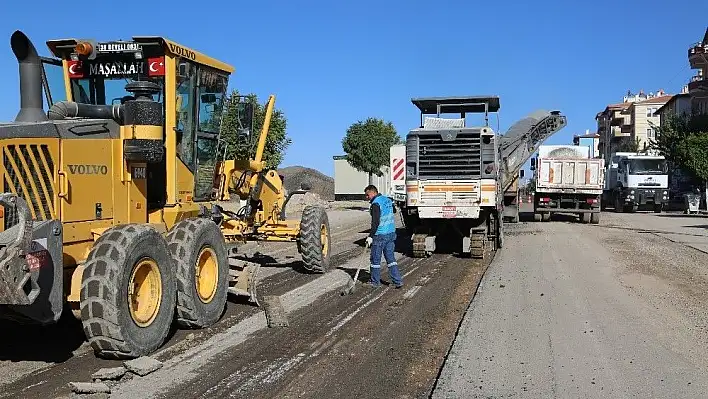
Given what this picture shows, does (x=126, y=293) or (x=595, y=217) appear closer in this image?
(x=126, y=293)

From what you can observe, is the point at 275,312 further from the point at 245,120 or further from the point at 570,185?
the point at 570,185

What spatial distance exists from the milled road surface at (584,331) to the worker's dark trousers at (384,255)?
4.68 feet

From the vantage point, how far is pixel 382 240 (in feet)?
37.2

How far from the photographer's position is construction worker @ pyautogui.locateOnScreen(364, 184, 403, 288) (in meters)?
11.2

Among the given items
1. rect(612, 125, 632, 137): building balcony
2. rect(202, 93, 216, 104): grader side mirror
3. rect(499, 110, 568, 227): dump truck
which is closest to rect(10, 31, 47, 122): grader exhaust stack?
rect(202, 93, 216, 104): grader side mirror

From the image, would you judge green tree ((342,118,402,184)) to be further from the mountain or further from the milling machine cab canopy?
the milling machine cab canopy

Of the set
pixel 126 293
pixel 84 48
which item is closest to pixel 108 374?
pixel 126 293

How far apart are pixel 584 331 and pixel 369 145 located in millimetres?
37431

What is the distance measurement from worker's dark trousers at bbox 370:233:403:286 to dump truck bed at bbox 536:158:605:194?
1656 centimetres

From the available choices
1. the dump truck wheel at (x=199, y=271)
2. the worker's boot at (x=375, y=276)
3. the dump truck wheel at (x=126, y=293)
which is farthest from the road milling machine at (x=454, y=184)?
Result: the dump truck wheel at (x=126, y=293)

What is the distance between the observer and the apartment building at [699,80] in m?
54.8

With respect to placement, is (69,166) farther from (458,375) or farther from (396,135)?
(396,135)

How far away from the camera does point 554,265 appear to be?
13523 millimetres

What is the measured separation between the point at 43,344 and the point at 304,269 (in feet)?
19.7
